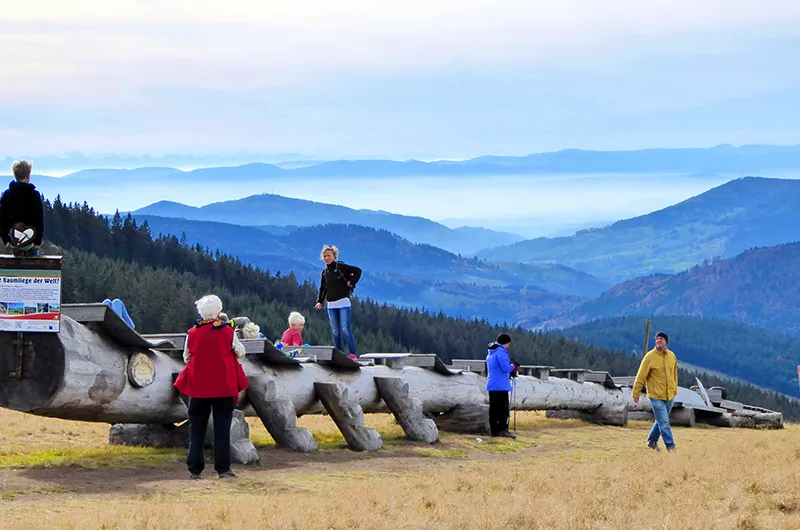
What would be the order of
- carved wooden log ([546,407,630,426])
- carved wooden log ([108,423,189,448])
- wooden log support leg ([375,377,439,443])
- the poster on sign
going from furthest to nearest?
carved wooden log ([546,407,630,426]), wooden log support leg ([375,377,439,443]), carved wooden log ([108,423,189,448]), the poster on sign

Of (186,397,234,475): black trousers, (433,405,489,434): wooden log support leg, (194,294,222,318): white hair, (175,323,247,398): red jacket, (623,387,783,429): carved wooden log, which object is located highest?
(194,294,222,318): white hair

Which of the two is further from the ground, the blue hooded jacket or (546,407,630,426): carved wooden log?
the blue hooded jacket

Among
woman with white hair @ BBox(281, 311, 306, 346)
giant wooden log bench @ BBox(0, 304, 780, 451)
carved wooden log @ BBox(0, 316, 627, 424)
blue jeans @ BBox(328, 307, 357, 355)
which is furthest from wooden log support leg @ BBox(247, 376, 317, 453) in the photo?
blue jeans @ BBox(328, 307, 357, 355)

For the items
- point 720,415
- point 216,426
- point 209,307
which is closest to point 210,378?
point 216,426

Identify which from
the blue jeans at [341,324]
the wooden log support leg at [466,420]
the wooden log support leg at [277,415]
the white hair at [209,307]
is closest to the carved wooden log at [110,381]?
the wooden log support leg at [277,415]

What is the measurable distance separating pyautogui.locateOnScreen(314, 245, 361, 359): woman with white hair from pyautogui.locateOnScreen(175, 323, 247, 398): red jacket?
282 inches

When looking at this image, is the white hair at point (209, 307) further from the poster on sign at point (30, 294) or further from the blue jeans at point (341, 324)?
the blue jeans at point (341, 324)

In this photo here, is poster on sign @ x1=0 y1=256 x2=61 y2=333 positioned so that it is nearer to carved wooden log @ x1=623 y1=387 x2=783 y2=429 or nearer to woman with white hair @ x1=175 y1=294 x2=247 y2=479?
woman with white hair @ x1=175 y1=294 x2=247 y2=479

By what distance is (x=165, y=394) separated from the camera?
17016 mm

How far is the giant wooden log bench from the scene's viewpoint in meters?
15.1

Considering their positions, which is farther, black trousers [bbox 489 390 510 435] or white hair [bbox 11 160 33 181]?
black trousers [bbox 489 390 510 435]

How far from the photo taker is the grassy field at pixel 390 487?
12250 mm

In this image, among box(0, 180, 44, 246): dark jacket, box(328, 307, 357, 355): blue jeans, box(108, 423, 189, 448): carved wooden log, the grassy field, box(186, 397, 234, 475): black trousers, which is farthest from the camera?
box(328, 307, 357, 355): blue jeans

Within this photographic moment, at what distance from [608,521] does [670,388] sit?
27.0 feet
